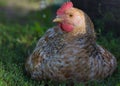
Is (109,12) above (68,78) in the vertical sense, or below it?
above

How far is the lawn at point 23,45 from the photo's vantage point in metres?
6.45

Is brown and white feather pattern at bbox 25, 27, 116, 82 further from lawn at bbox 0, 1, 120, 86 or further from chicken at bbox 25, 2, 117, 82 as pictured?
lawn at bbox 0, 1, 120, 86

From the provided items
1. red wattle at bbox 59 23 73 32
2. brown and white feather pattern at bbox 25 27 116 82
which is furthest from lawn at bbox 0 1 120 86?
red wattle at bbox 59 23 73 32

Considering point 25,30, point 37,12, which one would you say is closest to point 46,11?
point 37,12

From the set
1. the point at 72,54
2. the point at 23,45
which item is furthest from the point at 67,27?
the point at 23,45

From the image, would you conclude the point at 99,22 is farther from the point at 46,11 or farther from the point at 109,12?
the point at 46,11

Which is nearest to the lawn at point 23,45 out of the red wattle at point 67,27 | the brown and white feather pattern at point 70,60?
the brown and white feather pattern at point 70,60

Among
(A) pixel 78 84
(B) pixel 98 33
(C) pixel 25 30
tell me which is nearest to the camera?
(A) pixel 78 84

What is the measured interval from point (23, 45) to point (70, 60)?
6.99ft

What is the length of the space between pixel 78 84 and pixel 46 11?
444cm

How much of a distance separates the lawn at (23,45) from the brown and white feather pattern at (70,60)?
12cm

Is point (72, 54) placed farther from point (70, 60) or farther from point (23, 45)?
point (23, 45)

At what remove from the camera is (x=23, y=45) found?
8.23m

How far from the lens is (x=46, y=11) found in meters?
10.5
